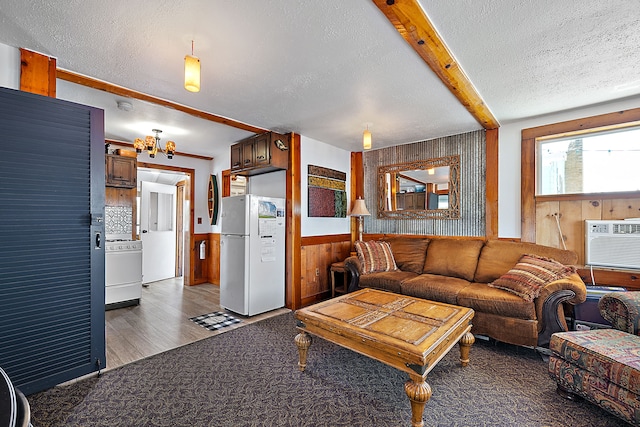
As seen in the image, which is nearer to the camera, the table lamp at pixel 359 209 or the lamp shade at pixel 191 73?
the lamp shade at pixel 191 73

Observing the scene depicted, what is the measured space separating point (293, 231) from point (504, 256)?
2.47 m

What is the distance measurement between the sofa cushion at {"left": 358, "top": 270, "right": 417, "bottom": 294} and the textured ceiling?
6.02 feet

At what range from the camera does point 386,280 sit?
3340 millimetres

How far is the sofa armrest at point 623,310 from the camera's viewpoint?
1945 millimetres

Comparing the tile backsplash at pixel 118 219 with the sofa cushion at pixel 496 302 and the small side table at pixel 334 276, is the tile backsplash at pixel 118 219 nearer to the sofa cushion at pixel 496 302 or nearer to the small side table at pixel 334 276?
the small side table at pixel 334 276

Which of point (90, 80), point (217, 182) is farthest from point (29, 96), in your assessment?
point (217, 182)

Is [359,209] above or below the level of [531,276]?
above

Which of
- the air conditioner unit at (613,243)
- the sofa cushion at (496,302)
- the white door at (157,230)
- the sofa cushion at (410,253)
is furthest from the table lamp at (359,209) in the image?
the white door at (157,230)

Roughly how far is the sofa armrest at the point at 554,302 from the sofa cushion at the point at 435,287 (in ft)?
2.17

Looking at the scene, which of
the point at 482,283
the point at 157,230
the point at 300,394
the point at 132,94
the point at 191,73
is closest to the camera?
the point at 191,73

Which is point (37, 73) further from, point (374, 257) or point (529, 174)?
point (529, 174)

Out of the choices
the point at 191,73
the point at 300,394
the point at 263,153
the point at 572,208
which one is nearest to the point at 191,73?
the point at 191,73

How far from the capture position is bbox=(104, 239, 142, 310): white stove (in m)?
3.72

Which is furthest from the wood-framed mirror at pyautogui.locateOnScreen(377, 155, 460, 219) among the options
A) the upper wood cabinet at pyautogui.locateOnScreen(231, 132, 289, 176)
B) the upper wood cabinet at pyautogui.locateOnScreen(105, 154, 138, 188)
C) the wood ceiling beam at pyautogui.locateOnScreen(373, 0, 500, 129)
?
the upper wood cabinet at pyautogui.locateOnScreen(105, 154, 138, 188)
